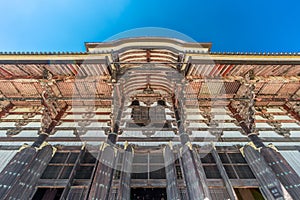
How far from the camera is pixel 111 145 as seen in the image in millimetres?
6398

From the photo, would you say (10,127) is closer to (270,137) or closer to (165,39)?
(165,39)

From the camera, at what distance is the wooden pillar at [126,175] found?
521 centimetres

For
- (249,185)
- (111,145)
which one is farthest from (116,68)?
(249,185)

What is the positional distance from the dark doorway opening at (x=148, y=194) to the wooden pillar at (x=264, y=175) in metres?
3.54

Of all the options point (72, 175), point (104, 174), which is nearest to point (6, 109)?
point (72, 175)

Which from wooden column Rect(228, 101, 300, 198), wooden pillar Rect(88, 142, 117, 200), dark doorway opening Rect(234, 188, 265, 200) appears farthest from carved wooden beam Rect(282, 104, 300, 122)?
wooden pillar Rect(88, 142, 117, 200)

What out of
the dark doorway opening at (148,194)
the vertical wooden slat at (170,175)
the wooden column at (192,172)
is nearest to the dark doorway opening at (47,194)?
the dark doorway opening at (148,194)

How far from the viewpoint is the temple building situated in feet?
18.6

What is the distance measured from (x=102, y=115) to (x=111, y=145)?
3.52 m

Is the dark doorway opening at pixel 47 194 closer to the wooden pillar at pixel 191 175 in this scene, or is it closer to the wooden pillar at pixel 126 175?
the wooden pillar at pixel 126 175

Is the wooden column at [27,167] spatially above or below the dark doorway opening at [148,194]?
above

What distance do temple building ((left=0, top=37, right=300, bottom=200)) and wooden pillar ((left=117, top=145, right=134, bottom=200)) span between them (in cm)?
4

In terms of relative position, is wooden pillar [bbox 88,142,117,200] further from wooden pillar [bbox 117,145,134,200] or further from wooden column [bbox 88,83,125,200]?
wooden pillar [bbox 117,145,134,200]

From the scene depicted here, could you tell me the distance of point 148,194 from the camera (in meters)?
5.77
